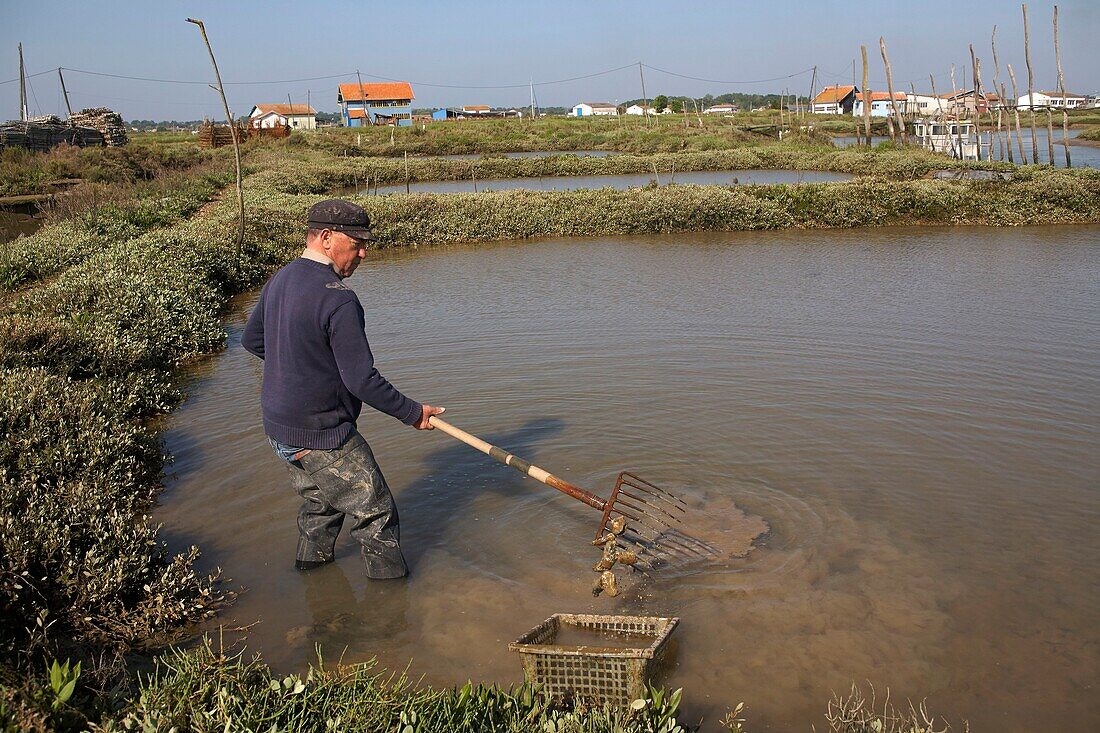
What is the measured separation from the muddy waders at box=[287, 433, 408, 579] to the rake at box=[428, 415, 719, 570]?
0.47 metres

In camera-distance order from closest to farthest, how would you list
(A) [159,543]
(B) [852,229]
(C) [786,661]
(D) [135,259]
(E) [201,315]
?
(C) [786,661]
(A) [159,543]
(E) [201,315]
(D) [135,259]
(B) [852,229]

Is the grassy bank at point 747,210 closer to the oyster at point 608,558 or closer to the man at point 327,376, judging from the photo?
the man at point 327,376

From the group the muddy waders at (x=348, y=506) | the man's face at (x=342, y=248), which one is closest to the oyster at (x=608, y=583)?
the muddy waders at (x=348, y=506)

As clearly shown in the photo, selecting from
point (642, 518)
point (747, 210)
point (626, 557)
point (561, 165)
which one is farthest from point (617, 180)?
point (626, 557)

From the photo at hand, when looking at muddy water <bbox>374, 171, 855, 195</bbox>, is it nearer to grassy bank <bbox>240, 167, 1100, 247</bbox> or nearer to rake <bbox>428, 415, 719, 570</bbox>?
grassy bank <bbox>240, 167, 1100, 247</bbox>

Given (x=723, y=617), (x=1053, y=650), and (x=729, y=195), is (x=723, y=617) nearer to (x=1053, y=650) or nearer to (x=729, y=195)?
(x=1053, y=650)

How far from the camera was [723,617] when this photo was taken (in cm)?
466

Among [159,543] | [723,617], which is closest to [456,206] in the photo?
[159,543]

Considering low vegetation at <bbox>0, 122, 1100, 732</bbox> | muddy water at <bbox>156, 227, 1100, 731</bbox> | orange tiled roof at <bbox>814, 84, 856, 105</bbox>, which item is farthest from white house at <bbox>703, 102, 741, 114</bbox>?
muddy water at <bbox>156, 227, 1100, 731</bbox>

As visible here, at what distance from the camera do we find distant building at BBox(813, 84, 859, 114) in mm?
99438

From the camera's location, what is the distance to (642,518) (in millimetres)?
6070

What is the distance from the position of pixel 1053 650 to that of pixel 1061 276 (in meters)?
11.2

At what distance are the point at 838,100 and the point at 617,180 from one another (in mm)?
77426

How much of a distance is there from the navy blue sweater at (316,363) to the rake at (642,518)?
455 mm
